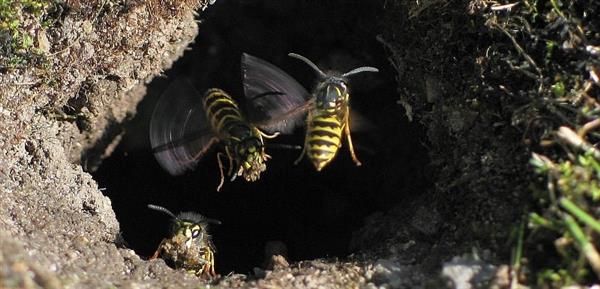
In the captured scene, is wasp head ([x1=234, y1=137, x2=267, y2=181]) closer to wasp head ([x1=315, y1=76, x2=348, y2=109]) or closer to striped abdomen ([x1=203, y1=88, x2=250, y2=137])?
striped abdomen ([x1=203, y1=88, x2=250, y2=137])

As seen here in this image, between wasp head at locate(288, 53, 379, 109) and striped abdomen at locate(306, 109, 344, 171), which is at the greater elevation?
wasp head at locate(288, 53, 379, 109)

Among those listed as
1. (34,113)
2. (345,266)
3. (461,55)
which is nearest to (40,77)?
(34,113)

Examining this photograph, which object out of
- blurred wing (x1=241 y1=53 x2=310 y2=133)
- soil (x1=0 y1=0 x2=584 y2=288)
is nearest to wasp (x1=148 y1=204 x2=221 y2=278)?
soil (x1=0 y1=0 x2=584 y2=288)

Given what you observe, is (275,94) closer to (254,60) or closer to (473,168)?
(254,60)

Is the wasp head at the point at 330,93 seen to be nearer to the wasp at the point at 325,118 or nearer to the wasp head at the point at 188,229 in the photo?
the wasp at the point at 325,118

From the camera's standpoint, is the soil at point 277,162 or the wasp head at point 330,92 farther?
the wasp head at point 330,92

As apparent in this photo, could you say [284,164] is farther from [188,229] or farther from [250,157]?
[188,229]

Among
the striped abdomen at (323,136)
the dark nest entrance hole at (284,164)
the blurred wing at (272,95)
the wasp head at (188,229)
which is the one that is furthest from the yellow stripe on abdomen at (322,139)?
the dark nest entrance hole at (284,164)

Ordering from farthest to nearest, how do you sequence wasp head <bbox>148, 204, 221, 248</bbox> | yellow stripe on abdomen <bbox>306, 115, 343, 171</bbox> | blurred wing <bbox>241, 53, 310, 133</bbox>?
blurred wing <bbox>241, 53, 310, 133</bbox>
wasp head <bbox>148, 204, 221, 248</bbox>
yellow stripe on abdomen <bbox>306, 115, 343, 171</bbox>
